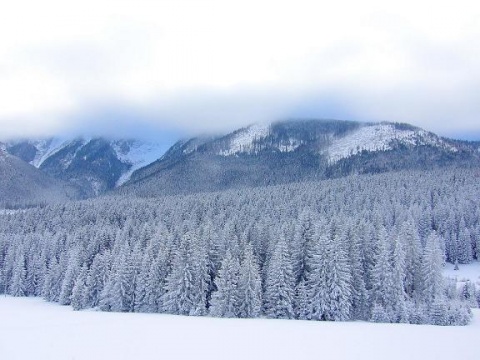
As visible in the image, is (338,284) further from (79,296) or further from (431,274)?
(79,296)

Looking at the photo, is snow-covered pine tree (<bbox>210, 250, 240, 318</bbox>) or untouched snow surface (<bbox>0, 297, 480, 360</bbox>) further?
snow-covered pine tree (<bbox>210, 250, 240, 318</bbox>)

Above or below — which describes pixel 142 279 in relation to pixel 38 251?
above

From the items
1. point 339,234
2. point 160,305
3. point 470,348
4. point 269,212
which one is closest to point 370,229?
point 339,234

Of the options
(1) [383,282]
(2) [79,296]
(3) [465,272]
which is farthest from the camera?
(3) [465,272]

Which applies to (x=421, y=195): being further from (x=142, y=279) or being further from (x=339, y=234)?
(x=142, y=279)

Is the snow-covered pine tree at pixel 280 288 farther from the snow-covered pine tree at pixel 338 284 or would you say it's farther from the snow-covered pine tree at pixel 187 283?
the snow-covered pine tree at pixel 187 283

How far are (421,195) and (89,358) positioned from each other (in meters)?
141

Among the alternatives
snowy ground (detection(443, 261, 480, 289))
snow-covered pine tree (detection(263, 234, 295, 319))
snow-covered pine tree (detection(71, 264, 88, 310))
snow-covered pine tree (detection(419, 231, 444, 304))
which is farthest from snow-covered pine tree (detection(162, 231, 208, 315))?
snowy ground (detection(443, 261, 480, 289))

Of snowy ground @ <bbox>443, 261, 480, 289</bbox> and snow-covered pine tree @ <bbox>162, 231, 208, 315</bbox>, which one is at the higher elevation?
snow-covered pine tree @ <bbox>162, 231, 208, 315</bbox>

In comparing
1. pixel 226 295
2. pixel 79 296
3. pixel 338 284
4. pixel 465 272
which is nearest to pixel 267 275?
pixel 226 295

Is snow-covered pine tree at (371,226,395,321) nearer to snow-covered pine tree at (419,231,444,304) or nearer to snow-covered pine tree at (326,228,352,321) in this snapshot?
snow-covered pine tree at (326,228,352,321)

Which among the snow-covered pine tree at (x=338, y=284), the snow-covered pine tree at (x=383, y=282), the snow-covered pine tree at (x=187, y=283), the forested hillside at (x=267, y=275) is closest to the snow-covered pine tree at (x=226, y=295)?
the forested hillside at (x=267, y=275)

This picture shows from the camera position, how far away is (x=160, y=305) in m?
58.4

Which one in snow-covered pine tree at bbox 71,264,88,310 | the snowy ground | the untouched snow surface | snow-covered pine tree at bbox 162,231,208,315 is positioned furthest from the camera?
the snowy ground
